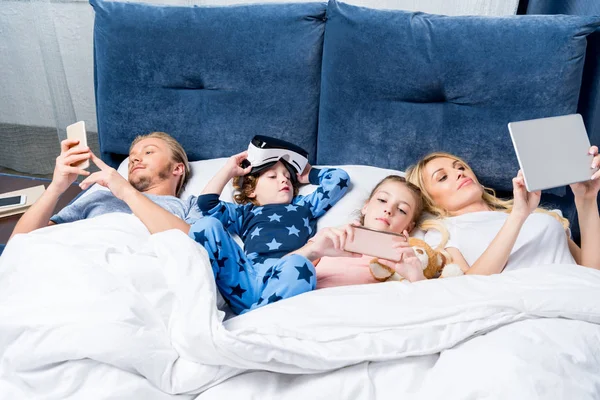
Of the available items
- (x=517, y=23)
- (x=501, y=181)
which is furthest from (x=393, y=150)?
(x=517, y=23)

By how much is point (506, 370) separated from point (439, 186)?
0.79 meters

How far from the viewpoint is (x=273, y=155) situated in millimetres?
1739

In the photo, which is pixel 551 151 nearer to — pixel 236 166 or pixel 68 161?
pixel 236 166

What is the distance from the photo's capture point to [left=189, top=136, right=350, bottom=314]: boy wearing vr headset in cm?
133

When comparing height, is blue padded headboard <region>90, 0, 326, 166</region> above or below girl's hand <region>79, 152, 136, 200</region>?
above

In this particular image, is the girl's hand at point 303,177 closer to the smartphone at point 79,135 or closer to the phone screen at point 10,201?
the smartphone at point 79,135

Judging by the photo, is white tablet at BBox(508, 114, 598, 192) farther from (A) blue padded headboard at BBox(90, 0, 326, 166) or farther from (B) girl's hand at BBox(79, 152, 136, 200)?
(B) girl's hand at BBox(79, 152, 136, 200)

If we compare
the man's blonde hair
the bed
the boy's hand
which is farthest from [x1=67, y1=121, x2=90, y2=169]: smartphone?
the man's blonde hair

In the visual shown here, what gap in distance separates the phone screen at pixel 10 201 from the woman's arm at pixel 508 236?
4.68 feet

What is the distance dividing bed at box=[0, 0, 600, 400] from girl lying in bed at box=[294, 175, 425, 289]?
0.12 meters

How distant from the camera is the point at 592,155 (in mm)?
1329

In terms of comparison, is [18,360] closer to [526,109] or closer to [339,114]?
[339,114]

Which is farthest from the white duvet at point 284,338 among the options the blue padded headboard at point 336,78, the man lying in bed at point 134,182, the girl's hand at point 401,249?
the blue padded headboard at point 336,78

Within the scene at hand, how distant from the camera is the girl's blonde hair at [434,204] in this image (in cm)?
159
